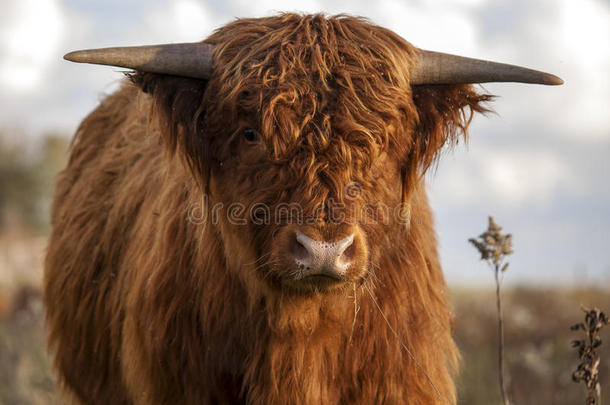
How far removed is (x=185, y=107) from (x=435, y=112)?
1.10m

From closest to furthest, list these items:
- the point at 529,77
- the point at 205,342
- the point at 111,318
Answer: the point at 529,77 → the point at 205,342 → the point at 111,318

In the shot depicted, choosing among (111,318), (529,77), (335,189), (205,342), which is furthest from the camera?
(111,318)

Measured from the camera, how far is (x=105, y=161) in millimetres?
4848

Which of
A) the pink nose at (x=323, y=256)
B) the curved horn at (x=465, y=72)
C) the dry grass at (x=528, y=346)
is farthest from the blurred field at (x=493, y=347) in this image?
the pink nose at (x=323, y=256)

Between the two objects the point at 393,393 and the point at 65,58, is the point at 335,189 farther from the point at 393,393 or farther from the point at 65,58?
the point at 65,58

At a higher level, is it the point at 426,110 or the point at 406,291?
the point at 426,110

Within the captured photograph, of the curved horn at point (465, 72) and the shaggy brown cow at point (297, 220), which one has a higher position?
the curved horn at point (465, 72)

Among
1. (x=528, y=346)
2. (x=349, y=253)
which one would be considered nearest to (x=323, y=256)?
(x=349, y=253)

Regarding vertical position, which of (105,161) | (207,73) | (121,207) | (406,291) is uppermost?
(207,73)

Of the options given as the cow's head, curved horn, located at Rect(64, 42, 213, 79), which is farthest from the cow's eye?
curved horn, located at Rect(64, 42, 213, 79)

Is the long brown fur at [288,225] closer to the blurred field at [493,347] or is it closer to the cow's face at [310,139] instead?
the cow's face at [310,139]

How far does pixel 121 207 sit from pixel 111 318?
65cm

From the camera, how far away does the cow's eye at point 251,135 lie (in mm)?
2998

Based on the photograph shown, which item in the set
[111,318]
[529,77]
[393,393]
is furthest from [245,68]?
[111,318]
